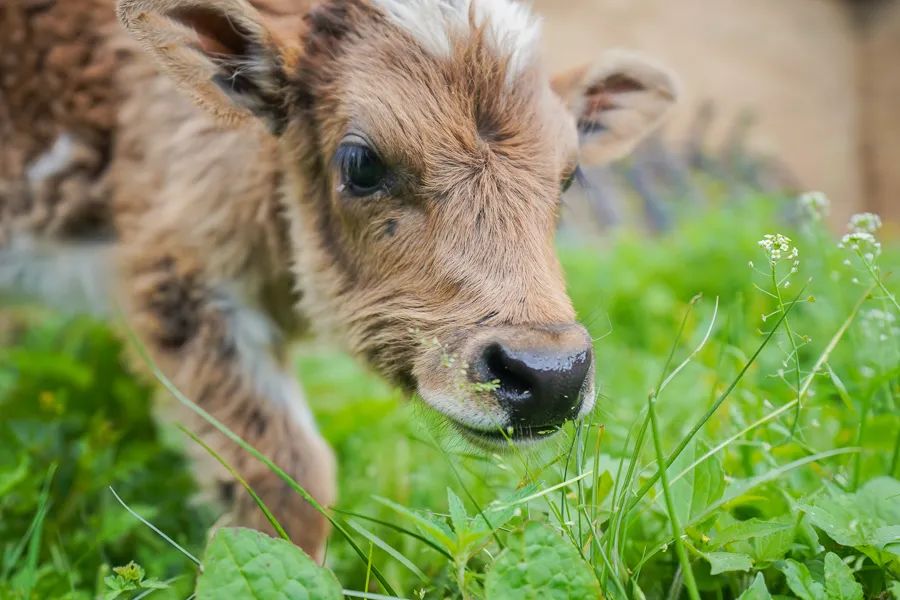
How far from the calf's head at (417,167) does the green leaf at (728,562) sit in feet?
1.83

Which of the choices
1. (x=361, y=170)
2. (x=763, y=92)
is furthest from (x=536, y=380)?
(x=763, y=92)

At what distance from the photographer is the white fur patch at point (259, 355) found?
358cm

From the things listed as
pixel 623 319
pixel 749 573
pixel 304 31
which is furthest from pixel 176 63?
pixel 623 319

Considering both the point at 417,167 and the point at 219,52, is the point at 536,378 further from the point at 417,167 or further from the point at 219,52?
the point at 219,52

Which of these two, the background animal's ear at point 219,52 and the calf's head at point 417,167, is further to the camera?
the background animal's ear at point 219,52

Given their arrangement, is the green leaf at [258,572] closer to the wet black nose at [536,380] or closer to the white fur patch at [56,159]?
the wet black nose at [536,380]

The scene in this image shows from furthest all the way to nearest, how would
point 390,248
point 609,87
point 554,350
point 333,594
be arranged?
point 609,87, point 390,248, point 554,350, point 333,594

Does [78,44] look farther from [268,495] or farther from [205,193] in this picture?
[268,495]

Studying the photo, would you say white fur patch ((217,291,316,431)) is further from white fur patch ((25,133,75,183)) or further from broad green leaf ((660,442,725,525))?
broad green leaf ((660,442,725,525))

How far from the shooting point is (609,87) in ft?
13.1

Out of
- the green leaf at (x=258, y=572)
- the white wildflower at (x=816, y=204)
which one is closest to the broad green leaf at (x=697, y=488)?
the green leaf at (x=258, y=572)

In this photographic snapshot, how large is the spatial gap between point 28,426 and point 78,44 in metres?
1.81

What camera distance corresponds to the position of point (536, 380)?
229 centimetres

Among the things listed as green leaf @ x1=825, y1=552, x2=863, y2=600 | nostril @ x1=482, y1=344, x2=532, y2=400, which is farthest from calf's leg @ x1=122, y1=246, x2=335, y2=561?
green leaf @ x1=825, y1=552, x2=863, y2=600
